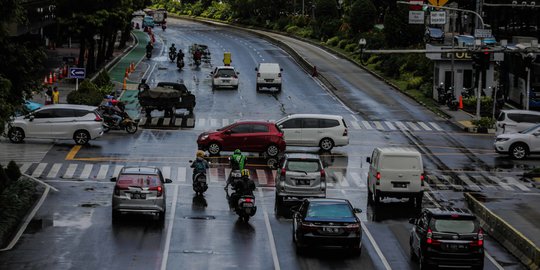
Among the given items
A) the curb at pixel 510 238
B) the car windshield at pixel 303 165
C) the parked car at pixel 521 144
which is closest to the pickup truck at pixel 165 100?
the parked car at pixel 521 144

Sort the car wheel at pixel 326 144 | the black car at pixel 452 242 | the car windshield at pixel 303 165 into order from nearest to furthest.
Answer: the black car at pixel 452 242
the car windshield at pixel 303 165
the car wheel at pixel 326 144

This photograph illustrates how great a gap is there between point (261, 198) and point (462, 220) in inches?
519

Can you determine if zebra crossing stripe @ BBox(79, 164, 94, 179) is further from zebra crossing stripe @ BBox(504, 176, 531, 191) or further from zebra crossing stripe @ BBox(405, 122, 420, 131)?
zebra crossing stripe @ BBox(405, 122, 420, 131)

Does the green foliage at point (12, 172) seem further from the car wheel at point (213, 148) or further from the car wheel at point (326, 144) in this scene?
the car wheel at point (326, 144)

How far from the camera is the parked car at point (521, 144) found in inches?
1961

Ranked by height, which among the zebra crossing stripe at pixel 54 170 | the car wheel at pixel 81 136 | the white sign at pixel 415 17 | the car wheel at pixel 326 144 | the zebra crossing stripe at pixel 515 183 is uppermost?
the white sign at pixel 415 17

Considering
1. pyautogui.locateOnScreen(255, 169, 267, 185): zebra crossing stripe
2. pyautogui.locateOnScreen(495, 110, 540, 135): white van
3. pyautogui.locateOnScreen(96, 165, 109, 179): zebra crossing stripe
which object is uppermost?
pyautogui.locateOnScreen(495, 110, 540, 135): white van

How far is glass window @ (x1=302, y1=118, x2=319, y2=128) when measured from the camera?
5044 cm

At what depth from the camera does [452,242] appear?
25953 mm

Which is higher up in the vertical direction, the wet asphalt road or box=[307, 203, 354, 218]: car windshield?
box=[307, 203, 354, 218]: car windshield

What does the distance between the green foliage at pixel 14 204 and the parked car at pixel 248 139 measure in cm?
1088

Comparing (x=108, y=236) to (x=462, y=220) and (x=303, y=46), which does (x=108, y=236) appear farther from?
(x=303, y=46)

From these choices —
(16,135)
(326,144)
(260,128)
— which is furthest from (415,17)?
(16,135)

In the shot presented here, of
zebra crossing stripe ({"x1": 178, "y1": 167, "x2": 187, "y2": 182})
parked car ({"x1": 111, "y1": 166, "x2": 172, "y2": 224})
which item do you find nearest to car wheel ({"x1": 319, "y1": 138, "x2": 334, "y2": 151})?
zebra crossing stripe ({"x1": 178, "y1": 167, "x2": 187, "y2": 182})
